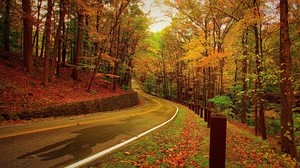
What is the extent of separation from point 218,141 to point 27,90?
14.7 m

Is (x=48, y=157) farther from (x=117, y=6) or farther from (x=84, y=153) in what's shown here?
(x=117, y=6)

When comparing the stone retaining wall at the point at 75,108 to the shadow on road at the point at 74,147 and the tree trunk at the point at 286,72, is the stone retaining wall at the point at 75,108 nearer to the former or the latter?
the shadow on road at the point at 74,147

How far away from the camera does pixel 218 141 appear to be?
3.12 meters

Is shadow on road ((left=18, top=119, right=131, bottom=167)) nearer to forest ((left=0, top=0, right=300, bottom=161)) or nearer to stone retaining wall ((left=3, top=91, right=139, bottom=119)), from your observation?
stone retaining wall ((left=3, top=91, right=139, bottom=119))

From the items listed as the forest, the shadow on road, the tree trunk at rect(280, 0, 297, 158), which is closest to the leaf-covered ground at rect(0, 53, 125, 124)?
the forest

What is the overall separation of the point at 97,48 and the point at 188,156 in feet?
81.9

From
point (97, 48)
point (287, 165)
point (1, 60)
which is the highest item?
point (97, 48)

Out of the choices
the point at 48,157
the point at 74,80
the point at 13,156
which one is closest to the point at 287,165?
the point at 48,157

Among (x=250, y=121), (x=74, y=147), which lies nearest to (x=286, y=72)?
(x=74, y=147)

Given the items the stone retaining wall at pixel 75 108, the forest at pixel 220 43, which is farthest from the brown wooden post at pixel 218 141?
the stone retaining wall at pixel 75 108

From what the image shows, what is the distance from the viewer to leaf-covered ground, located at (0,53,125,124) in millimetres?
11867

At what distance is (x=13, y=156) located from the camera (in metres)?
4.62

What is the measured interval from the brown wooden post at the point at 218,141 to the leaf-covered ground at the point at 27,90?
10.7 m

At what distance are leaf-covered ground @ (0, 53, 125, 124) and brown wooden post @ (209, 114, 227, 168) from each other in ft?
35.2
